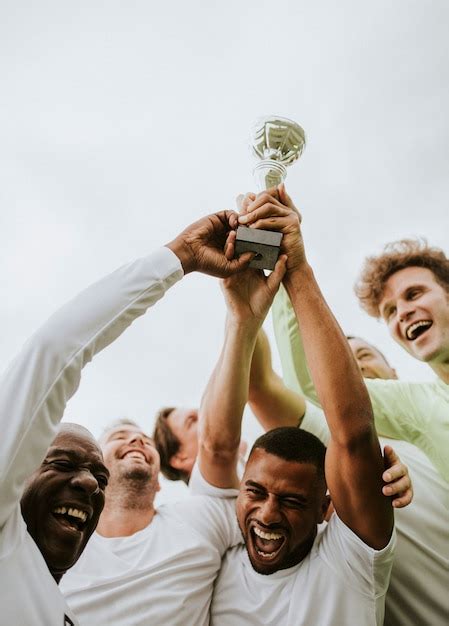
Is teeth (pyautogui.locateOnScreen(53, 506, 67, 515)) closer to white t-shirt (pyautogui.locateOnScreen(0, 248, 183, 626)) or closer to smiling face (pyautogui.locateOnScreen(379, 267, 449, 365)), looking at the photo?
white t-shirt (pyautogui.locateOnScreen(0, 248, 183, 626))

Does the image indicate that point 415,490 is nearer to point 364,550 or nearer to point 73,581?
point 364,550

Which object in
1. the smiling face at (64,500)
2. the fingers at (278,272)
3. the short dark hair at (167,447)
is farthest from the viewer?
the short dark hair at (167,447)

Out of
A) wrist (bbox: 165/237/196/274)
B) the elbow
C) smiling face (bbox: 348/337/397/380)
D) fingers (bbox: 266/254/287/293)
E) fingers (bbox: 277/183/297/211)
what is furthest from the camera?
smiling face (bbox: 348/337/397/380)

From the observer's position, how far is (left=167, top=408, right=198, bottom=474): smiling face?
16.3 ft

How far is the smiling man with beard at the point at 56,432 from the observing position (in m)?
1.79

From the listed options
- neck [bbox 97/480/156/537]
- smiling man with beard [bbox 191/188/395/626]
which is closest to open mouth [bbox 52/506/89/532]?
smiling man with beard [bbox 191/188/395/626]

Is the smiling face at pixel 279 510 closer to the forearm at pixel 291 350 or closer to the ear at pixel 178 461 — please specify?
the forearm at pixel 291 350

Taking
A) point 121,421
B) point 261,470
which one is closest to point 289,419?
point 261,470

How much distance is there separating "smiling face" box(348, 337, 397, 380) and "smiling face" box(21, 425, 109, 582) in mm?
2908

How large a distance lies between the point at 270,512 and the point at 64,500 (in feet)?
3.15

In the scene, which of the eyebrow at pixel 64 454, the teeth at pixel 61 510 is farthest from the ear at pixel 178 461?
the teeth at pixel 61 510

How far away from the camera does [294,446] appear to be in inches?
115

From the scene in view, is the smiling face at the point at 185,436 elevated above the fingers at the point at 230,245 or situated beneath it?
situated beneath

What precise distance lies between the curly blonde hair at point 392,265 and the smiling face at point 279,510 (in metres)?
1.77
